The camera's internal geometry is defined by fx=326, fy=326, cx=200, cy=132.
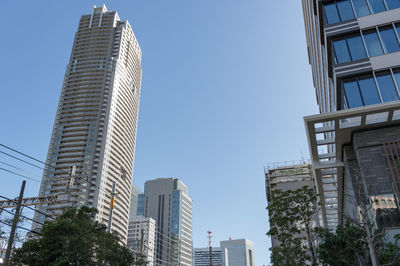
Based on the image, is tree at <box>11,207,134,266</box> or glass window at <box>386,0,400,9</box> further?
glass window at <box>386,0,400,9</box>

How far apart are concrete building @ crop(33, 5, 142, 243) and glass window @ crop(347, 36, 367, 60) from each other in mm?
79721

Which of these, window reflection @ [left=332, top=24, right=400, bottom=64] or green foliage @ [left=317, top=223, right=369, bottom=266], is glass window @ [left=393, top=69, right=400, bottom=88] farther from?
Result: green foliage @ [left=317, top=223, right=369, bottom=266]

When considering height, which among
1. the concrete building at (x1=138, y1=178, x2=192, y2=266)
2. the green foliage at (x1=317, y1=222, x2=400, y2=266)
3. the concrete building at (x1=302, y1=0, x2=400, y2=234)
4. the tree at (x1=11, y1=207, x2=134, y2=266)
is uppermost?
the concrete building at (x1=138, y1=178, x2=192, y2=266)

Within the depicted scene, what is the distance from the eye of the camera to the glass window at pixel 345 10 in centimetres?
2589

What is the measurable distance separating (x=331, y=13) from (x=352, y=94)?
303 inches

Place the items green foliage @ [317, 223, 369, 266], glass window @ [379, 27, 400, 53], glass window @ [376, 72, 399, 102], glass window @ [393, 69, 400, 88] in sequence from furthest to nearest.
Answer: glass window @ [379, 27, 400, 53], glass window @ [393, 69, 400, 88], glass window @ [376, 72, 399, 102], green foliage @ [317, 223, 369, 266]

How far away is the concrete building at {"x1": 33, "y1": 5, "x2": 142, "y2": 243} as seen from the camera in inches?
3797

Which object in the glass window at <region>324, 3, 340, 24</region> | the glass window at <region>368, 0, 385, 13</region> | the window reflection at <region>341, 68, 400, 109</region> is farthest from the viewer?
the glass window at <region>324, 3, 340, 24</region>

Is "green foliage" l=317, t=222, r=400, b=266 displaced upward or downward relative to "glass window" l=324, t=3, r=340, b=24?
downward

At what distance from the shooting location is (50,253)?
2438 centimetres

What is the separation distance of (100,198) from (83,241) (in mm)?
73585

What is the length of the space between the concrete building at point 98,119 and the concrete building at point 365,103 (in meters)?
78.2

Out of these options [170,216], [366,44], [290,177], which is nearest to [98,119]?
[290,177]

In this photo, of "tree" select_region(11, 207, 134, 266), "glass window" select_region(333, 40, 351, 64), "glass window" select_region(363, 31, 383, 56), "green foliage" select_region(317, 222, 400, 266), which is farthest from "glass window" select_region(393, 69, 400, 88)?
"tree" select_region(11, 207, 134, 266)
